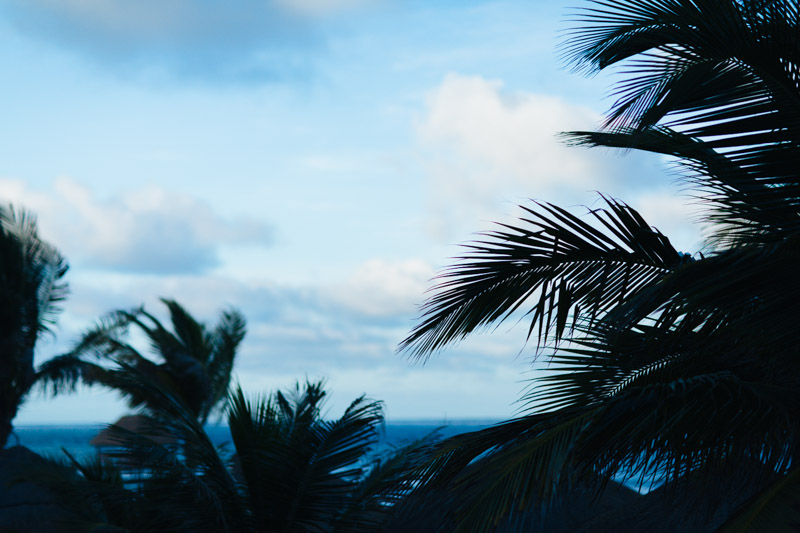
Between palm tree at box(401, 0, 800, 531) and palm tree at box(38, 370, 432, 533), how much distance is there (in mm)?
3665

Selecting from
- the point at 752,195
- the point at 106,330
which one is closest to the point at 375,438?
the point at 752,195

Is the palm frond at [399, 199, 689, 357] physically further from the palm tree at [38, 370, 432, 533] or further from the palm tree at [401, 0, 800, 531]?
the palm tree at [38, 370, 432, 533]

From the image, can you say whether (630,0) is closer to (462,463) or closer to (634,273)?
(634,273)

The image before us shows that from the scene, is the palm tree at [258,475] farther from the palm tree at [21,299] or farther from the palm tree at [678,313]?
the palm tree at [21,299]

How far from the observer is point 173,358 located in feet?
69.1

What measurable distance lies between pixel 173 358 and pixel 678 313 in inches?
721

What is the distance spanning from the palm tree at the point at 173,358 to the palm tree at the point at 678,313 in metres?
11.7

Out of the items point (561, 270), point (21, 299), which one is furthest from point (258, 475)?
point (21, 299)

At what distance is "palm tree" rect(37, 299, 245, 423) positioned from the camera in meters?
16.8

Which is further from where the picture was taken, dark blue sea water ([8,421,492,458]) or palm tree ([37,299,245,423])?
palm tree ([37,299,245,423])

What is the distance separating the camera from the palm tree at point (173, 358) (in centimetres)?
1683

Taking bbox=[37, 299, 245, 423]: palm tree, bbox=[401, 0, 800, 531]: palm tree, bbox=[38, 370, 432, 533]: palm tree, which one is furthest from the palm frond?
bbox=[37, 299, 245, 423]: palm tree

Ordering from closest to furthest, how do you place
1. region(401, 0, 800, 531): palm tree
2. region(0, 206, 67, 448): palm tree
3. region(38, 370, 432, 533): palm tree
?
region(401, 0, 800, 531): palm tree → region(38, 370, 432, 533): palm tree → region(0, 206, 67, 448): palm tree

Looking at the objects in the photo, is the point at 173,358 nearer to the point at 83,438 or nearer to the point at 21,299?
the point at 21,299
